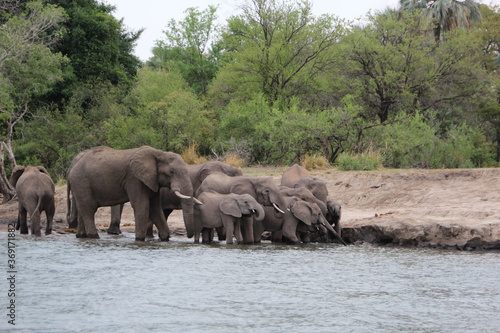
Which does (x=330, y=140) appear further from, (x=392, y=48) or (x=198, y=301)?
(x=198, y=301)

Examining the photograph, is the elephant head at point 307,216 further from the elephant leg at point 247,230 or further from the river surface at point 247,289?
the river surface at point 247,289

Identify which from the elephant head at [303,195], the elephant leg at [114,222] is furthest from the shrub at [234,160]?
the elephant head at [303,195]

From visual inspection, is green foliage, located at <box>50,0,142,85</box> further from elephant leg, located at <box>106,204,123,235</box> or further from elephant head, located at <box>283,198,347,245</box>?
elephant head, located at <box>283,198,347,245</box>

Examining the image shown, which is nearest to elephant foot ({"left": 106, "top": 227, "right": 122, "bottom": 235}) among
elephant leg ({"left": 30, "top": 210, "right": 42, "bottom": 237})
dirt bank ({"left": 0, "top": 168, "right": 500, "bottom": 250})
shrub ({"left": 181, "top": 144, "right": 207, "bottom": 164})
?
dirt bank ({"left": 0, "top": 168, "right": 500, "bottom": 250})

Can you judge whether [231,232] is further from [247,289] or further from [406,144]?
[406,144]

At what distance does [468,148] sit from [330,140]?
565cm

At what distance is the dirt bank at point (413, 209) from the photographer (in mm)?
16625

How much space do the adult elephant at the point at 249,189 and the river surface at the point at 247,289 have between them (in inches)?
37.5

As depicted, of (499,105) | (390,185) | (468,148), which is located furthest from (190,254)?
(499,105)

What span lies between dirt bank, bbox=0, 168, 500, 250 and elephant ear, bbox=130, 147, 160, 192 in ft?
12.4

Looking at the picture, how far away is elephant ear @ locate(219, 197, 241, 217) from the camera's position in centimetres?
1700

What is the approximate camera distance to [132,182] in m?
17.4

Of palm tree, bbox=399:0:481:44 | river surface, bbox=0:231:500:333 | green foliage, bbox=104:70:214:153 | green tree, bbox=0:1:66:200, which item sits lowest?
river surface, bbox=0:231:500:333

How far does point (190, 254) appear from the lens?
1556cm
